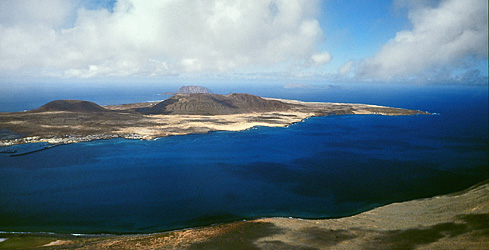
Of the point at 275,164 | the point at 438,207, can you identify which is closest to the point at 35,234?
the point at 275,164

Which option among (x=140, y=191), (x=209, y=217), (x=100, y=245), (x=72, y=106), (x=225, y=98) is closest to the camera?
(x=100, y=245)

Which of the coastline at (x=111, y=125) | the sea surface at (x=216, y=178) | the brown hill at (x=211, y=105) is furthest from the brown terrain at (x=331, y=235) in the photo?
the brown hill at (x=211, y=105)

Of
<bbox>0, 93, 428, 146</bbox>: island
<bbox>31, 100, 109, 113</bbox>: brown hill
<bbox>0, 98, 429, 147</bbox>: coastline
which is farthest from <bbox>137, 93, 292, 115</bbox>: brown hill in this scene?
<bbox>31, 100, 109, 113</bbox>: brown hill

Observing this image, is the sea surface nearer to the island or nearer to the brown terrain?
the brown terrain

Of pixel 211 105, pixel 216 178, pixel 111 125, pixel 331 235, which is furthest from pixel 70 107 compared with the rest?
pixel 331 235

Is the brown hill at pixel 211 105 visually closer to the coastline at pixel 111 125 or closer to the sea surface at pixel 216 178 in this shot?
the coastline at pixel 111 125

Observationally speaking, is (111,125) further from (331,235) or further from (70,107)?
(331,235)

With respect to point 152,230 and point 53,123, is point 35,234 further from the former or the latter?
point 53,123
